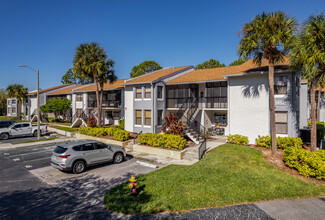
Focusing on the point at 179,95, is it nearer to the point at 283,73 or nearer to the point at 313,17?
the point at 283,73

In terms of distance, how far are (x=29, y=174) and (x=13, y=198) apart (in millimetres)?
3362

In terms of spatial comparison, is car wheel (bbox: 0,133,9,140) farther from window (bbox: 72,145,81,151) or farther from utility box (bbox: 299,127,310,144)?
utility box (bbox: 299,127,310,144)

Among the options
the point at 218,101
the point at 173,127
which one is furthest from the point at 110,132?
the point at 218,101

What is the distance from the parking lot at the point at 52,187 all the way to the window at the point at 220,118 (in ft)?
37.2

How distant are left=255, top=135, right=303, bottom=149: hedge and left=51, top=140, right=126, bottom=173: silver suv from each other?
434 inches

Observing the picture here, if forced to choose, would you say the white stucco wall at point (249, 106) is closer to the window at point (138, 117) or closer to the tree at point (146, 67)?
the window at point (138, 117)

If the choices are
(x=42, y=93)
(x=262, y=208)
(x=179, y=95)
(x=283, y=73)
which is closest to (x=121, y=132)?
(x=179, y=95)

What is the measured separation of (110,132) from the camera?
19.9m

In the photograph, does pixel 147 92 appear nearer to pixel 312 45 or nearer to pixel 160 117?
pixel 160 117

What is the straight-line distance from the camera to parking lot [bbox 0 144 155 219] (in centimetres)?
693

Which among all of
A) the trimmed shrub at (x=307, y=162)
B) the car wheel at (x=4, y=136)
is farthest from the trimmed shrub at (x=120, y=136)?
the car wheel at (x=4, y=136)

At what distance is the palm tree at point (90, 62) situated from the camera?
2126 cm

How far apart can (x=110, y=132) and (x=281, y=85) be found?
16.2m

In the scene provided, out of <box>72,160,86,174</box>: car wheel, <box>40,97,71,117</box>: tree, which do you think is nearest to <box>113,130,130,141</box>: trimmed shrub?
<box>72,160,86,174</box>: car wheel
